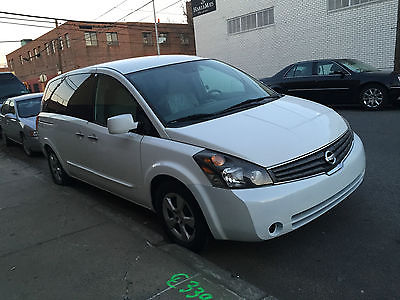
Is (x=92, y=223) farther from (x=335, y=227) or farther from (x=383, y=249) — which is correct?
(x=383, y=249)

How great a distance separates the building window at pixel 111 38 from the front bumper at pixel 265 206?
37404 mm

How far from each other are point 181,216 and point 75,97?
2.40 m

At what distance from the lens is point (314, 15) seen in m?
16.7

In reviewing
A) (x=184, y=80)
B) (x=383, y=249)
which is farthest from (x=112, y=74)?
(x=383, y=249)

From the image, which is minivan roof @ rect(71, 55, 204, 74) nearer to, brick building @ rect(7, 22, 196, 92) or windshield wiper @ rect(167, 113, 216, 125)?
windshield wiper @ rect(167, 113, 216, 125)

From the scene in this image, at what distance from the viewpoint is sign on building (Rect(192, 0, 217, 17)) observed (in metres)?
21.8

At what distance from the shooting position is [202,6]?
22.5m

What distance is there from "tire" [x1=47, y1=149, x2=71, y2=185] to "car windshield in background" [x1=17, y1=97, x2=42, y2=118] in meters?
3.78

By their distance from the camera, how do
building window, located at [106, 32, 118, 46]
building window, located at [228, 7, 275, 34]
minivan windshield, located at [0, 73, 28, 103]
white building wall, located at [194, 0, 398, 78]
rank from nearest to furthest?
minivan windshield, located at [0, 73, 28, 103] → white building wall, located at [194, 0, 398, 78] → building window, located at [228, 7, 275, 34] → building window, located at [106, 32, 118, 46]

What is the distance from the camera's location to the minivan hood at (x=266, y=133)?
107 inches

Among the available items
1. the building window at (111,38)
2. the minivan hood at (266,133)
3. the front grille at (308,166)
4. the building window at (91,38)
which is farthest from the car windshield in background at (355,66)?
the building window at (111,38)

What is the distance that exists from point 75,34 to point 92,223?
36447 millimetres

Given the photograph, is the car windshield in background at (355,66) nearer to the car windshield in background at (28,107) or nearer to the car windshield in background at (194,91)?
the car windshield in background at (194,91)

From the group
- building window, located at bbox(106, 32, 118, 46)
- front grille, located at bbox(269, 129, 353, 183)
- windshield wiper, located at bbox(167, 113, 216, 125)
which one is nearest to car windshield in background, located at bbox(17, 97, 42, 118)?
windshield wiper, located at bbox(167, 113, 216, 125)
